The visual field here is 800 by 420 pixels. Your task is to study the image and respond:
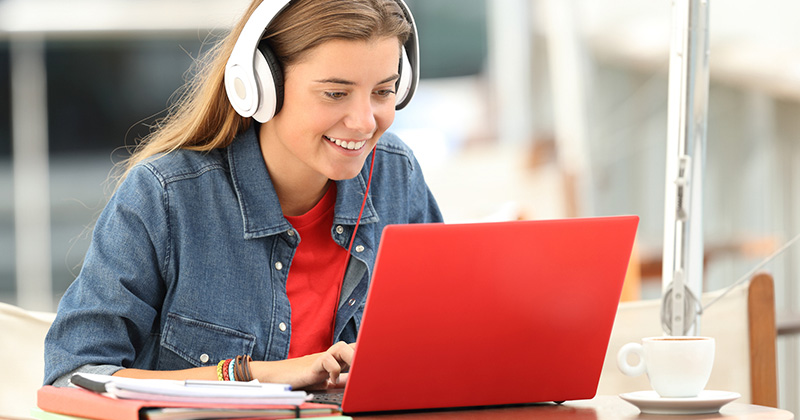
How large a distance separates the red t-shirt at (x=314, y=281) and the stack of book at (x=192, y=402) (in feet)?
1.64

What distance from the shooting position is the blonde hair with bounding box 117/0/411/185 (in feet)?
3.96

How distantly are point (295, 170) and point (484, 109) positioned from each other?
16.8 feet

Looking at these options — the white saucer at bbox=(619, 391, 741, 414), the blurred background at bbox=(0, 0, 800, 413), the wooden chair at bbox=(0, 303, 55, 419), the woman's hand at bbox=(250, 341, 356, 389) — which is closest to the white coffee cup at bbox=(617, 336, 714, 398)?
the white saucer at bbox=(619, 391, 741, 414)

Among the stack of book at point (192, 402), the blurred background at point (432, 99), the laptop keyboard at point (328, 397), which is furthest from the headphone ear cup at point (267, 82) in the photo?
the blurred background at point (432, 99)

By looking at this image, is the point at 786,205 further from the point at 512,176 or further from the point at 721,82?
the point at 512,176

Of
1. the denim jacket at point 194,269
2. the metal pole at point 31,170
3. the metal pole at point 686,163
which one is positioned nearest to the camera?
the denim jacket at point 194,269

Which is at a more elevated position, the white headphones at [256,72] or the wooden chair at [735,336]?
the white headphones at [256,72]

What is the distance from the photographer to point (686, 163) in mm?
1242

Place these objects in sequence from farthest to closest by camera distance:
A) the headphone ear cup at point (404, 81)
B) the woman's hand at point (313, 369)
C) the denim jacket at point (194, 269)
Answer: the headphone ear cup at point (404, 81) → the denim jacket at point (194, 269) → the woman's hand at point (313, 369)

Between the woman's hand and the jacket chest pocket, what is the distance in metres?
0.21

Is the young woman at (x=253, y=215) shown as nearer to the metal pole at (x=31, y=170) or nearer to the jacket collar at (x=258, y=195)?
the jacket collar at (x=258, y=195)

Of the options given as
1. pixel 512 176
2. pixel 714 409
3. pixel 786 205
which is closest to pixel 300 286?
pixel 714 409

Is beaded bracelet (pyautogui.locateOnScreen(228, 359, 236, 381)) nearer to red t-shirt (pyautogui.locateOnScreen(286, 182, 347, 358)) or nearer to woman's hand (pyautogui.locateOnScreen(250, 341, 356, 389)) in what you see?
woman's hand (pyautogui.locateOnScreen(250, 341, 356, 389))

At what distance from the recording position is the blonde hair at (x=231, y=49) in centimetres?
121
